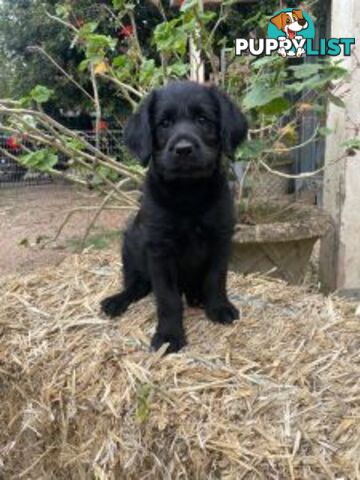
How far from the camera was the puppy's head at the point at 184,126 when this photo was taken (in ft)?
8.04

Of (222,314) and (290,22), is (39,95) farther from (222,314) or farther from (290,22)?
(222,314)

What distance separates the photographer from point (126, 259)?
2963 millimetres

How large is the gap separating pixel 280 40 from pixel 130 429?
2.90 meters

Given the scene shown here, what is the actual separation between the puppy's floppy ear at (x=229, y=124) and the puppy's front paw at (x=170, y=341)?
787 millimetres

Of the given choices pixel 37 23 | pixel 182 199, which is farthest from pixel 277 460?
pixel 37 23

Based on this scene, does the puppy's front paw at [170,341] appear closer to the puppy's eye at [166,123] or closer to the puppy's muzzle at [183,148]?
the puppy's muzzle at [183,148]

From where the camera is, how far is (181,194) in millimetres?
2529

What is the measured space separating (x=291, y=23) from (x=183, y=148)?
2350 millimetres

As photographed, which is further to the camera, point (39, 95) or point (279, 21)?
point (279, 21)

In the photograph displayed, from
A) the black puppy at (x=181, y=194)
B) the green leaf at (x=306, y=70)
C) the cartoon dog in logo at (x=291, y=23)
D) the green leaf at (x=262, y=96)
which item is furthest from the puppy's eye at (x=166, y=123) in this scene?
the cartoon dog in logo at (x=291, y=23)

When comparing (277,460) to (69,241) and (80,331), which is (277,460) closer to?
(80,331)

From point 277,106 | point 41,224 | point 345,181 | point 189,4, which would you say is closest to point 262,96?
point 277,106

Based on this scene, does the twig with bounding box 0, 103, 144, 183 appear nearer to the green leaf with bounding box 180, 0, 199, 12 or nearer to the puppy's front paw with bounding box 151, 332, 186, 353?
the green leaf with bounding box 180, 0, 199, 12

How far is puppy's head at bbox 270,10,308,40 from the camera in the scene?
4156 millimetres
